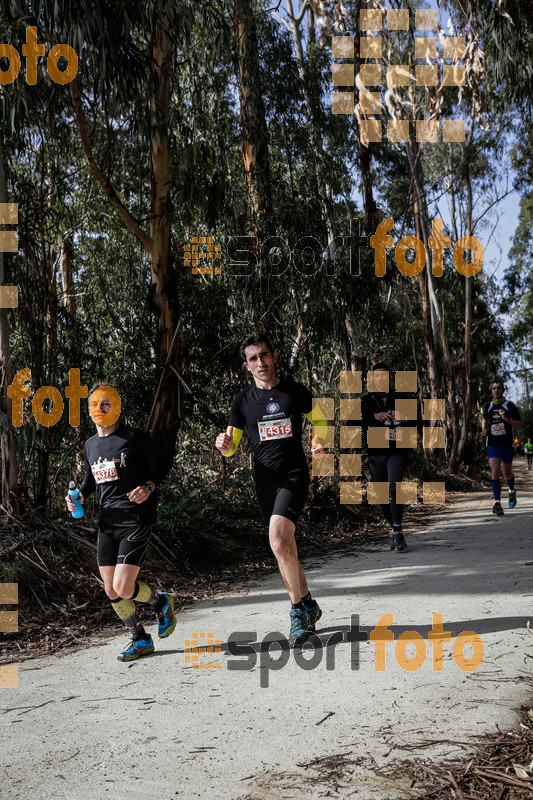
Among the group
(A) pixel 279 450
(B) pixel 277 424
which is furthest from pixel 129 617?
(B) pixel 277 424

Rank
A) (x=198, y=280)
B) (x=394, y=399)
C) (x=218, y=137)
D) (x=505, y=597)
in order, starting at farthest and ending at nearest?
(x=218, y=137) < (x=198, y=280) < (x=394, y=399) < (x=505, y=597)

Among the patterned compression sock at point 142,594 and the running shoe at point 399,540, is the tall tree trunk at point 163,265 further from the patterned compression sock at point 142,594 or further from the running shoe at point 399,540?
the patterned compression sock at point 142,594

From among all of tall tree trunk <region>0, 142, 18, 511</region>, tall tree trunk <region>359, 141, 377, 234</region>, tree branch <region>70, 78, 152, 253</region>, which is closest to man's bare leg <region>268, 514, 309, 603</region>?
tall tree trunk <region>0, 142, 18, 511</region>

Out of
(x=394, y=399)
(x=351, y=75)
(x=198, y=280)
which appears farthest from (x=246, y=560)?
(x=351, y=75)

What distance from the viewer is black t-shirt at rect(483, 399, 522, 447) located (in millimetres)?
11094

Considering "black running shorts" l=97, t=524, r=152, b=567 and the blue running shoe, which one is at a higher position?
"black running shorts" l=97, t=524, r=152, b=567

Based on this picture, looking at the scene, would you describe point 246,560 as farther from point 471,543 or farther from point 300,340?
point 300,340

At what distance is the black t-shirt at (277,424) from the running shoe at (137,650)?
135cm

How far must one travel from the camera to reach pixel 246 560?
8.52 meters

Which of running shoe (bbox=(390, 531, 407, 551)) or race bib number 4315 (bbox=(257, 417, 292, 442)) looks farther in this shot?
running shoe (bbox=(390, 531, 407, 551))

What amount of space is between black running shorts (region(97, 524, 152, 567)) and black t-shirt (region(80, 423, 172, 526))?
2.0 inches

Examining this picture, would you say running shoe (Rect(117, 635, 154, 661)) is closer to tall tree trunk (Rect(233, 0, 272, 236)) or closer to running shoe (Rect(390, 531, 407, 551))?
running shoe (Rect(390, 531, 407, 551))

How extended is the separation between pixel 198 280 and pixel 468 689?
821 cm

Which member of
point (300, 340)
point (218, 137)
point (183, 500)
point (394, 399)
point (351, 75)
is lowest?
point (183, 500)
